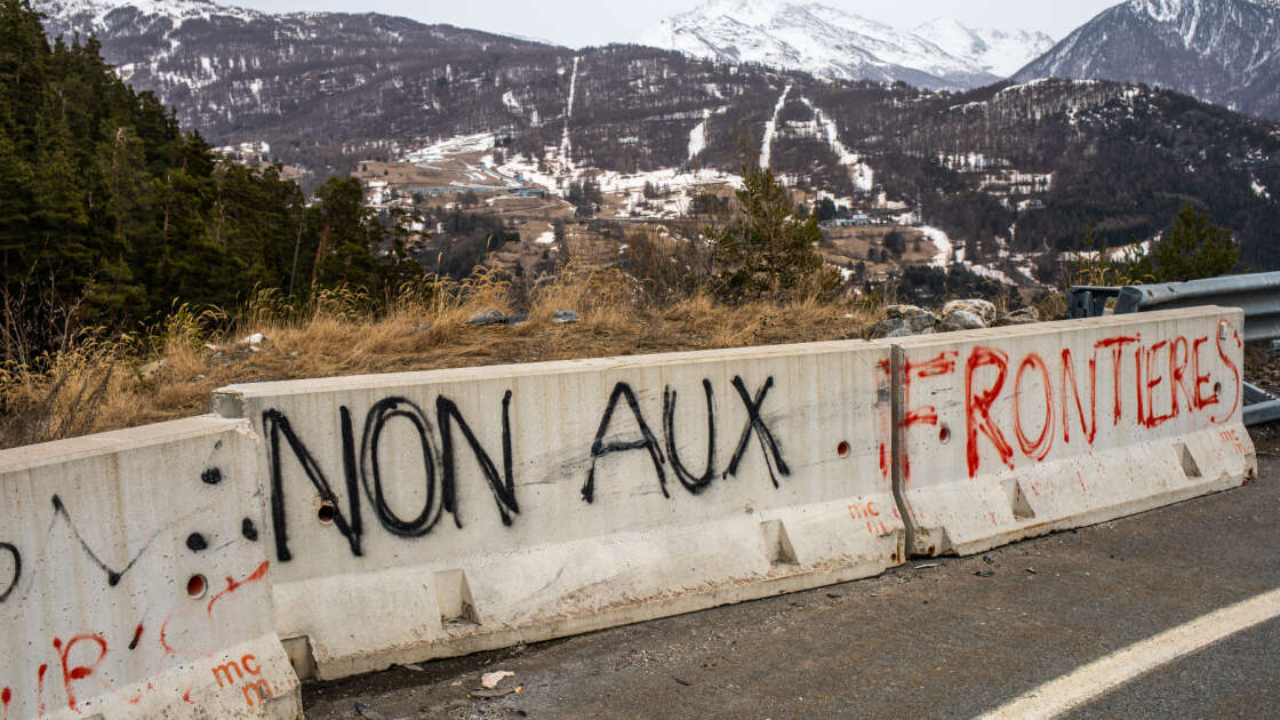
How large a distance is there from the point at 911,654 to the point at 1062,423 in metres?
2.48

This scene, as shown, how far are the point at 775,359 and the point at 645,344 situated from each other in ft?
11.2

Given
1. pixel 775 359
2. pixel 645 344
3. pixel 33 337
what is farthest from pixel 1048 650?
pixel 33 337

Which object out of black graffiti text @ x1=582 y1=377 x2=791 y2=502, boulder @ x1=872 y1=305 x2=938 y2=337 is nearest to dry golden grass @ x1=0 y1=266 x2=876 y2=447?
boulder @ x1=872 y1=305 x2=938 y2=337

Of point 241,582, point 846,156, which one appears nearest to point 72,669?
point 241,582

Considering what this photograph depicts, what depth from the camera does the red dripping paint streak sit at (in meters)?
3.31

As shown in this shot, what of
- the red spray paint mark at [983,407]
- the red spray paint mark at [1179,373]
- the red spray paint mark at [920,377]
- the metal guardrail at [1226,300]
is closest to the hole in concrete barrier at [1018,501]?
the red spray paint mark at [983,407]

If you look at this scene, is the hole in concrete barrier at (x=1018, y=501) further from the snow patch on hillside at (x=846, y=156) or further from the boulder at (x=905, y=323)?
the snow patch on hillside at (x=846, y=156)

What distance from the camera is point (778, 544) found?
15.5ft

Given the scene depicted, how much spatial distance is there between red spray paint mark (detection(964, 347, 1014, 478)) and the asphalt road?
583mm

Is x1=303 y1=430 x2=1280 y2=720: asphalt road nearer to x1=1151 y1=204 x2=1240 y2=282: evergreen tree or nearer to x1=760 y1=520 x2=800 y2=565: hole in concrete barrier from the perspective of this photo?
x1=760 y1=520 x2=800 y2=565: hole in concrete barrier

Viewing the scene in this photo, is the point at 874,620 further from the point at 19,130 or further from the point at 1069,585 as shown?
the point at 19,130

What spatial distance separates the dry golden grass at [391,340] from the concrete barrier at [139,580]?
2.29m

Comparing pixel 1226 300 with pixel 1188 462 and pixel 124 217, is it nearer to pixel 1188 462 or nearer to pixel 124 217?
pixel 1188 462

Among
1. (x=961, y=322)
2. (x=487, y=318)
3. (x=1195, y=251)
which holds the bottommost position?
(x=961, y=322)
